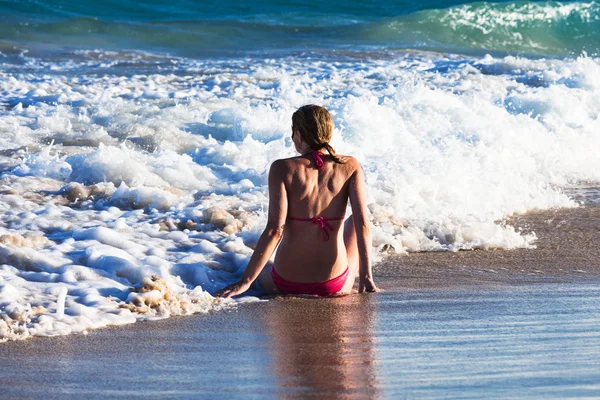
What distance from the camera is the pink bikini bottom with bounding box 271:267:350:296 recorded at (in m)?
5.22

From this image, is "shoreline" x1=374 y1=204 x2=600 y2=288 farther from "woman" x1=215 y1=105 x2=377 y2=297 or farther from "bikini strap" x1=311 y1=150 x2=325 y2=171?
"bikini strap" x1=311 y1=150 x2=325 y2=171

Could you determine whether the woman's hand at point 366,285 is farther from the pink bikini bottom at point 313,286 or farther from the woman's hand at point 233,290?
the woman's hand at point 233,290

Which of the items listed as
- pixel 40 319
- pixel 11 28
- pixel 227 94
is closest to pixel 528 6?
pixel 11 28

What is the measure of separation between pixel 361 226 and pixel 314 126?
601 millimetres

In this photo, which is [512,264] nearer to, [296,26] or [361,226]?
[361,226]

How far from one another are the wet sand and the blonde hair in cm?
81

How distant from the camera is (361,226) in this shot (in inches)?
207

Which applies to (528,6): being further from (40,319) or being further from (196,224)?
(40,319)

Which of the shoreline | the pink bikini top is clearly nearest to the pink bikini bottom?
the pink bikini top

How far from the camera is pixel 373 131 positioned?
9336 mm

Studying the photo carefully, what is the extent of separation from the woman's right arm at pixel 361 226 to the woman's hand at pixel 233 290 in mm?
620

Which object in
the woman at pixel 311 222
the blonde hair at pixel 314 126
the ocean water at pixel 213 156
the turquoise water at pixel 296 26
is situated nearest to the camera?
the blonde hair at pixel 314 126

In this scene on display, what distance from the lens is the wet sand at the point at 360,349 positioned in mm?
3582

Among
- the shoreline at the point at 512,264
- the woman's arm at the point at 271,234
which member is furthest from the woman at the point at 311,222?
the shoreline at the point at 512,264
